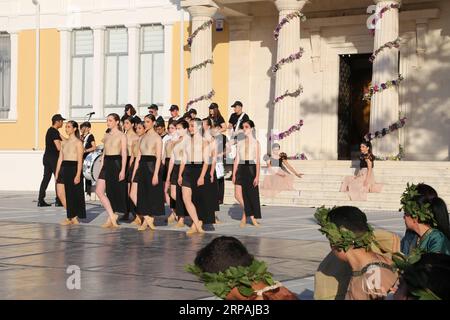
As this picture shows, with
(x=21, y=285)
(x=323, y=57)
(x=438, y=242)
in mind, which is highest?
(x=323, y=57)

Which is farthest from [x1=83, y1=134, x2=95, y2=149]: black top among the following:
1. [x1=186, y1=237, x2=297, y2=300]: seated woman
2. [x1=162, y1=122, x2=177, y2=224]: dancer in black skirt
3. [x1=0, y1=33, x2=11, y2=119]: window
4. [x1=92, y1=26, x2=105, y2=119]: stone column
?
[x1=186, y1=237, x2=297, y2=300]: seated woman

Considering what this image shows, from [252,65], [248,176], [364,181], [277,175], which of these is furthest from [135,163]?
[252,65]

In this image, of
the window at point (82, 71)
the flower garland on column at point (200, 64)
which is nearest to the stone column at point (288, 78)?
the flower garland on column at point (200, 64)

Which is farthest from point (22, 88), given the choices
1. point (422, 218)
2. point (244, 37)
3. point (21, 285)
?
point (422, 218)

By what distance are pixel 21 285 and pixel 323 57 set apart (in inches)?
756

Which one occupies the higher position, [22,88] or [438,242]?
[22,88]

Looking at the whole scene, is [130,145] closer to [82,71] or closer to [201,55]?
[201,55]

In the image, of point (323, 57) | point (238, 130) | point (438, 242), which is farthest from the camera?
point (323, 57)

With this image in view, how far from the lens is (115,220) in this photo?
585 inches

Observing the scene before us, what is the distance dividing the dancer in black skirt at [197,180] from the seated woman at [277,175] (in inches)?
296

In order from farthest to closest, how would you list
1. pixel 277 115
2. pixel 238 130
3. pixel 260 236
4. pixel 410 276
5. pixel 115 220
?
pixel 277 115 → pixel 238 130 → pixel 115 220 → pixel 260 236 → pixel 410 276

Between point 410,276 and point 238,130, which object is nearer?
point 410,276

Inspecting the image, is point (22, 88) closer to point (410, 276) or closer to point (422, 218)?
point (422, 218)

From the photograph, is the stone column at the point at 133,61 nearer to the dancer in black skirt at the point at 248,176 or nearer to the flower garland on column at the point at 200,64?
the flower garland on column at the point at 200,64
